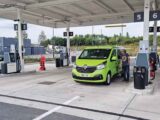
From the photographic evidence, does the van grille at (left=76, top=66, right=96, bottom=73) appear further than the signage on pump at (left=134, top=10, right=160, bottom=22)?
No

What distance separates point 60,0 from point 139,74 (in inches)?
277

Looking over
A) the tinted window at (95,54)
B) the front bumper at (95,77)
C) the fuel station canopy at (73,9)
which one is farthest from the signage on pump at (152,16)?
the front bumper at (95,77)

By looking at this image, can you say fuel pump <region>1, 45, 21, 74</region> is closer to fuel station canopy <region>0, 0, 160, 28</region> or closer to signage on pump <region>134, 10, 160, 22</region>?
fuel station canopy <region>0, 0, 160, 28</region>

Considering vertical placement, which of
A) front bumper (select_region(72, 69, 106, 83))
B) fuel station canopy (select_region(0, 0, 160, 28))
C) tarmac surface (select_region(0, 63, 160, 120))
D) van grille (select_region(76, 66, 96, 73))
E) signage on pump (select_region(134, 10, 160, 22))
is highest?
fuel station canopy (select_region(0, 0, 160, 28))

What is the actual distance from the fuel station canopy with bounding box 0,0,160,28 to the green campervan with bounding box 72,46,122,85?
12.6 feet

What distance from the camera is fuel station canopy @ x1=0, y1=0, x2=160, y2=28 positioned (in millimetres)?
13585

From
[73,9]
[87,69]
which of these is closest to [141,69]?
[87,69]

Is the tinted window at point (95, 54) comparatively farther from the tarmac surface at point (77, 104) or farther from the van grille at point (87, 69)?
the tarmac surface at point (77, 104)

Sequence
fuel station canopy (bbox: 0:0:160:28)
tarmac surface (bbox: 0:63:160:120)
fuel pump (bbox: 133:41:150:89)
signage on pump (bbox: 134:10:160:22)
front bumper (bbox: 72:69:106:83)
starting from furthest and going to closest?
1. fuel station canopy (bbox: 0:0:160:28)
2. signage on pump (bbox: 134:10:160:22)
3. front bumper (bbox: 72:69:106:83)
4. fuel pump (bbox: 133:41:150:89)
5. tarmac surface (bbox: 0:63:160:120)

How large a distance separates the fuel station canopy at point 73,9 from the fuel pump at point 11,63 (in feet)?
9.54

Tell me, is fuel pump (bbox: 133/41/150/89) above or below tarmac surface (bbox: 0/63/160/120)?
above

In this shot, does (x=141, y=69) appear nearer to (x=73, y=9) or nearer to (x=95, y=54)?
(x=95, y=54)

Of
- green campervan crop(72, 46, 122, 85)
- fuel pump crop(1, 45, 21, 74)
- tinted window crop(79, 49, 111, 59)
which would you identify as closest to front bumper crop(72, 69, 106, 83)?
green campervan crop(72, 46, 122, 85)

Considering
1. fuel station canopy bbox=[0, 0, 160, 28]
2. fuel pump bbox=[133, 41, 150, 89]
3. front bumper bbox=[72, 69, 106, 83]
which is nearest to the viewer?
fuel pump bbox=[133, 41, 150, 89]
